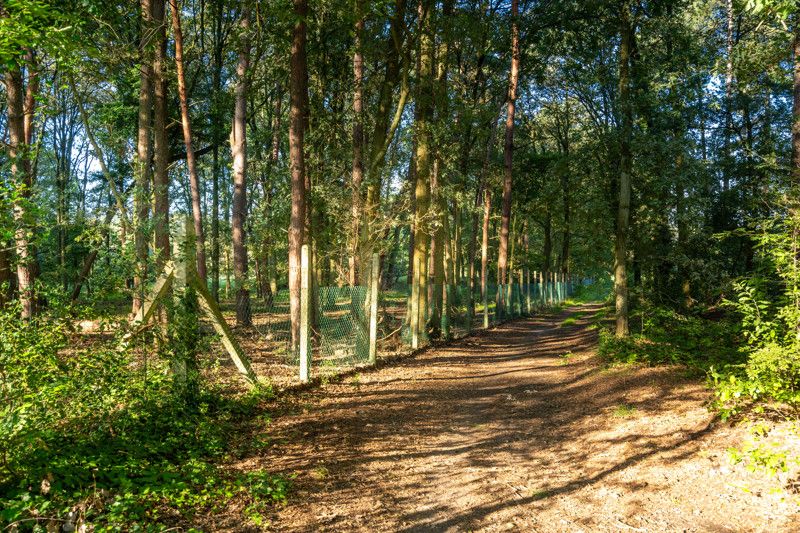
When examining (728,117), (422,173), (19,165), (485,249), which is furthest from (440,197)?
(728,117)

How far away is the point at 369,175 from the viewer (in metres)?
12.5

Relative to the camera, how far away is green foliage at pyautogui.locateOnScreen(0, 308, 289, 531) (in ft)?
10.9

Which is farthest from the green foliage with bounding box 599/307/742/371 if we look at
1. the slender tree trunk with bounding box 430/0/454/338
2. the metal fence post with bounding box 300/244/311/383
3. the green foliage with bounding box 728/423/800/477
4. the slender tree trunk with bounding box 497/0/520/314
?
the slender tree trunk with bounding box 497/0/520/314

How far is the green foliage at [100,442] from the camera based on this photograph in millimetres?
3314

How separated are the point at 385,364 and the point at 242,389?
14.6 feet

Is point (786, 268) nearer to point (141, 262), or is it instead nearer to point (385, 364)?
point (141, 262)

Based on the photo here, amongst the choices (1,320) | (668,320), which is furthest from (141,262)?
(668,320)

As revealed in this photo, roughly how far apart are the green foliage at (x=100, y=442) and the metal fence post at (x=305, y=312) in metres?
2.65

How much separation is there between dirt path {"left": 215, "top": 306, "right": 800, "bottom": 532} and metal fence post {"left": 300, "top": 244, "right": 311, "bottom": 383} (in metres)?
0.54

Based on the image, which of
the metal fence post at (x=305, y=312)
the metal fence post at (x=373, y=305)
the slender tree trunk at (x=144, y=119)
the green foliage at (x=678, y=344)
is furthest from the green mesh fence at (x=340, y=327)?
the green foliage at (x=678, y=344)

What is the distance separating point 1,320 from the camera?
4.11 m

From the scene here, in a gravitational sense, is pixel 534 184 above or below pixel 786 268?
above

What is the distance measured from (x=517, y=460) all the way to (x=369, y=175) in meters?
8.50

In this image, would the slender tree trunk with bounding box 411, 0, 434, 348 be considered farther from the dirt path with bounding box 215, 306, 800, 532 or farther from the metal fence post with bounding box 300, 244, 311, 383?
the metal fence post with bounding box 300, 244, 311, 383
